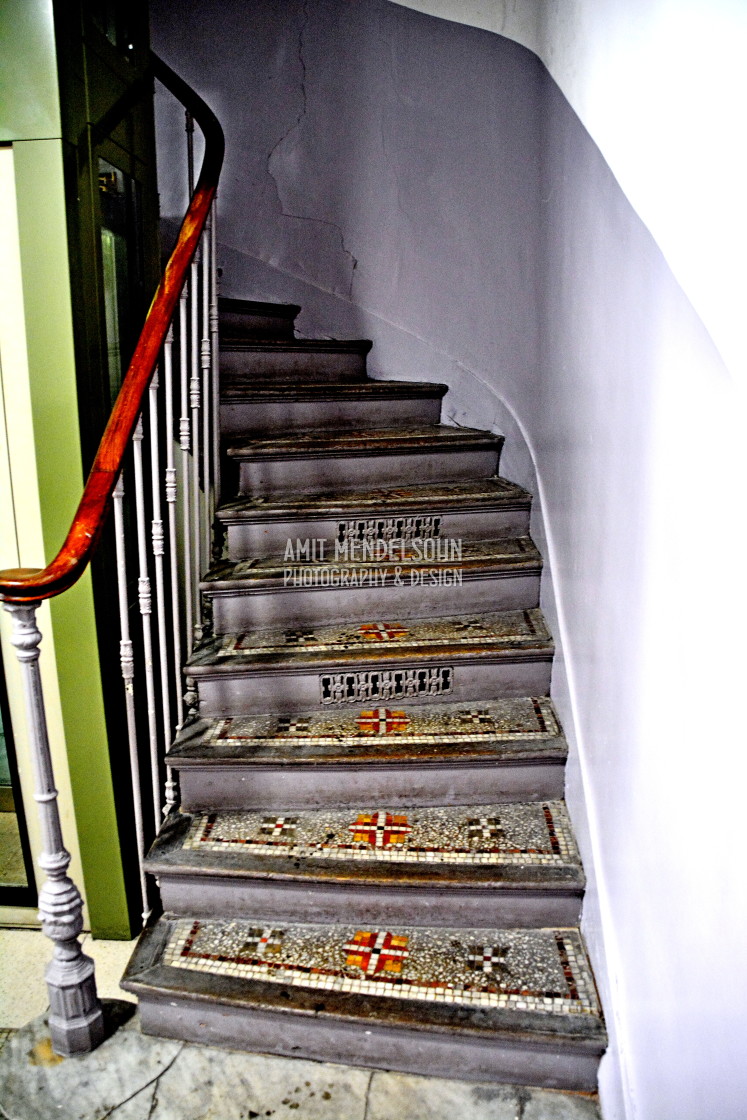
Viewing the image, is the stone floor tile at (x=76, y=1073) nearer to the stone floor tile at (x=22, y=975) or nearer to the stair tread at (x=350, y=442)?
the stone floor tile at (x=22, y=975)

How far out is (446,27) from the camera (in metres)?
2.88

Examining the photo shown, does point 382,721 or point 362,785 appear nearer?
point 362,785

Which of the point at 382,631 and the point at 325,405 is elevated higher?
the point at 325,405

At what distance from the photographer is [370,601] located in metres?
2.43

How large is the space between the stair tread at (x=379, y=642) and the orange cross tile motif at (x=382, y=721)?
6.4 inches

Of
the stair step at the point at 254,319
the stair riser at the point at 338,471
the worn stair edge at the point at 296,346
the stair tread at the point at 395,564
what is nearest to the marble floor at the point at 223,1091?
the stair tread at the point at 395,564

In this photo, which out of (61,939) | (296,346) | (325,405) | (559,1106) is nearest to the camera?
(559,1106)

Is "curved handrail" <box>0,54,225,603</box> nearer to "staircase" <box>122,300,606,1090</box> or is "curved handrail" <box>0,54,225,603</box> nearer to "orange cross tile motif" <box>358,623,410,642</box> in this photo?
"staircase" <box>122,300,606,1090</box>

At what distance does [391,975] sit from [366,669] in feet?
2.62

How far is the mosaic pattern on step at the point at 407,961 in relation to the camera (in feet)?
5.52

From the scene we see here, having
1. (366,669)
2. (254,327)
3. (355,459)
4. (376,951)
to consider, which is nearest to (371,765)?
(366,669)

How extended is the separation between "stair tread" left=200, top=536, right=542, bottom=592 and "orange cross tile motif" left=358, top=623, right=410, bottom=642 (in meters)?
0.15

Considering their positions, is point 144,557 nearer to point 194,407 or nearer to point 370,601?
point 194,407

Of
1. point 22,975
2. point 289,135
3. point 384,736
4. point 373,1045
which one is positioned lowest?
point 22,975
